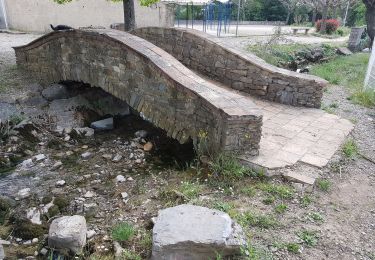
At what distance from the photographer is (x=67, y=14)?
1566 centimetres

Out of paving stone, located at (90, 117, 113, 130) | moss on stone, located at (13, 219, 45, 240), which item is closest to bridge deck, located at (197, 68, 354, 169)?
moss on stone, located at (13, 219, 45, 240)

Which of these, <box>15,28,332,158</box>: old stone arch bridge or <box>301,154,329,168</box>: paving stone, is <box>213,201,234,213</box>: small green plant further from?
<box>301,154,329,168</box>: paving stone

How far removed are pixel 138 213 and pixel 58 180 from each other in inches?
67.5

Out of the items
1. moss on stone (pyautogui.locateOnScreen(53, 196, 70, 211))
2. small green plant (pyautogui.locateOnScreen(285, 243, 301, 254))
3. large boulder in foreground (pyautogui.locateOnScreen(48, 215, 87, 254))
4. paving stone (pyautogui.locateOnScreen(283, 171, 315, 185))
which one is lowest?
moss on stone (pyautogui.locateOnScreen(53, 196, 70, 211))

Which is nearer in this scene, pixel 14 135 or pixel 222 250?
pixel 222 250

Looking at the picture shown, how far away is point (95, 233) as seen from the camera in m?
3.55

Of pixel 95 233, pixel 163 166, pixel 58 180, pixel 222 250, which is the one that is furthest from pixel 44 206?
pixel 222 250

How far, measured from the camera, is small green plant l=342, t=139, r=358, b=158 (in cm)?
478

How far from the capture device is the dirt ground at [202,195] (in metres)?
3.20

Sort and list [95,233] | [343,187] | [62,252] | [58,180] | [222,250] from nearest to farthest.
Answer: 1. [222,250]
2. [62,252]
3. [95,233]
4. [343,187]
5. [58,180]

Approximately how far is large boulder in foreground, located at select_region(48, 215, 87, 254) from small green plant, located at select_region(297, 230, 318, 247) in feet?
6.86

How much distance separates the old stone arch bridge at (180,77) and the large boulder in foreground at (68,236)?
1.91 meters

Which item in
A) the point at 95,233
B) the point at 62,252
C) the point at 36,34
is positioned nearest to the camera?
the point at 62,252

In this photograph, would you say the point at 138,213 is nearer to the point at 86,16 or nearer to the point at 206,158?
the point at 206,158
